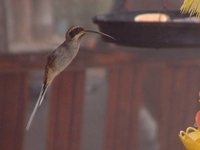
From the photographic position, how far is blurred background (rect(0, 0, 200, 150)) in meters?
3.08

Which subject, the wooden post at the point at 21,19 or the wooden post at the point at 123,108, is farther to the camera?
the wooden post at the point at 21,19

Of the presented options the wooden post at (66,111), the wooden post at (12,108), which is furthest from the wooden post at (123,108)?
the wooden post at (12,108)

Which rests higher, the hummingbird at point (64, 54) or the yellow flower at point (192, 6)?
the yellow flower at point (192, 6)

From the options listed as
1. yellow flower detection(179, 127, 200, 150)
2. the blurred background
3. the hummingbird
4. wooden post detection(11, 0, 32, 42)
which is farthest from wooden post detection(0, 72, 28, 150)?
yellow flower detection(179, 127, 200, 150)

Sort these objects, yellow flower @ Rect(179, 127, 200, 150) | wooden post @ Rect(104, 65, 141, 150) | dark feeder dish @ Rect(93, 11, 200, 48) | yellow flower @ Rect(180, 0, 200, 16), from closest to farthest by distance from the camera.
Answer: yellow flower @ Rect(179, 127, 200, 150)
yellow flower @ Rect(180, 0, 200, 16)
dark feeder dish @ Rect(93, 11, 200, 48)
wooden post @ Rect(104, 65, 141, 150)

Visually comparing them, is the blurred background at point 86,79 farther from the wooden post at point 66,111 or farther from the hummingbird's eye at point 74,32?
the hummingbird's eye at point 74,32

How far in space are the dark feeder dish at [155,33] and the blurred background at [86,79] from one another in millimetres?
1269

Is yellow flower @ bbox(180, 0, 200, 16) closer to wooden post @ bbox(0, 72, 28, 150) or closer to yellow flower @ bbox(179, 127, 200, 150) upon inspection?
yellow flower @ bbox(179, 127, 200, 150)

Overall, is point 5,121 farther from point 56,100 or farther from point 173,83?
point 173,83

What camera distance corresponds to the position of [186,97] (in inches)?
136

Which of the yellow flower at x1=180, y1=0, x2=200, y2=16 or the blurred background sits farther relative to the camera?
the blurred background

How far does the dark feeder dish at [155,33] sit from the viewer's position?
1654 mm

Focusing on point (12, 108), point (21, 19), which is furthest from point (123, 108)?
point (21, 19)

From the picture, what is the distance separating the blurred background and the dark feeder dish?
4.16 ft
